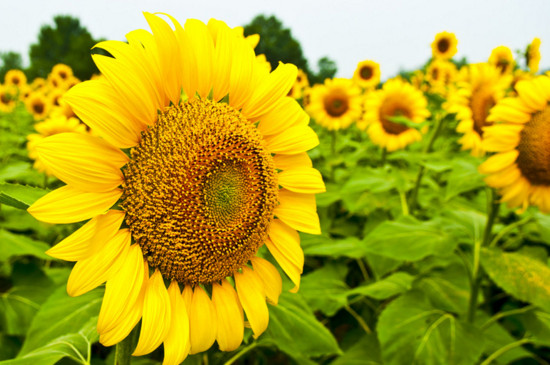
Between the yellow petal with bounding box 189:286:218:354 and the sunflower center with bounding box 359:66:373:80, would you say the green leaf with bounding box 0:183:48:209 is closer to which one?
the yellow petal with bounding box 189:286:218:354

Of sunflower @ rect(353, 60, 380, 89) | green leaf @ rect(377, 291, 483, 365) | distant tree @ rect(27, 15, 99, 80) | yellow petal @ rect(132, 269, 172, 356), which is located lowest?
green leaf @ rect(377, 291, 483, 365)

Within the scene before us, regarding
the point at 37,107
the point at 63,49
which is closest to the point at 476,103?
the point at 37,107

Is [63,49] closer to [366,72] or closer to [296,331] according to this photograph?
[366,72]

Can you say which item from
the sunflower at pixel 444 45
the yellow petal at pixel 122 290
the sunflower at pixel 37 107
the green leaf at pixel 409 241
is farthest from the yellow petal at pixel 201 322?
the sunflower at pixel 444 45

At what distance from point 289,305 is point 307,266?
2102 mm

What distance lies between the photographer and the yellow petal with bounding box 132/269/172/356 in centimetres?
81

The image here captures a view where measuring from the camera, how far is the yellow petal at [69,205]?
744 millimetres

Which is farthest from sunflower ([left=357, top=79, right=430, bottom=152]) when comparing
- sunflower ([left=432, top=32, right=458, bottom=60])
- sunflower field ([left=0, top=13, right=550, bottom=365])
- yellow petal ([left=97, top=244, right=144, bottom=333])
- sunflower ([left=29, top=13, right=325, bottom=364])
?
yellow petal ([left=97, top=244, right=144, bottom=333])

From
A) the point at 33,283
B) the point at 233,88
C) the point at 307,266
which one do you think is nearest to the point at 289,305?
the point at 233,88

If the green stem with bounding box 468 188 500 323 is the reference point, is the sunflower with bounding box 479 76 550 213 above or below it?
above

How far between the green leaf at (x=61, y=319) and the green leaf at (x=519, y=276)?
157cm

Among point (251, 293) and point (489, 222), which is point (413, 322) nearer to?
point (489, 222)

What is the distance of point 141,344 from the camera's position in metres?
0.81

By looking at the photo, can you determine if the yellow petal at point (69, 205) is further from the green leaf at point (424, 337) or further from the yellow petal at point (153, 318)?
the green leaf at point (424, 337)
